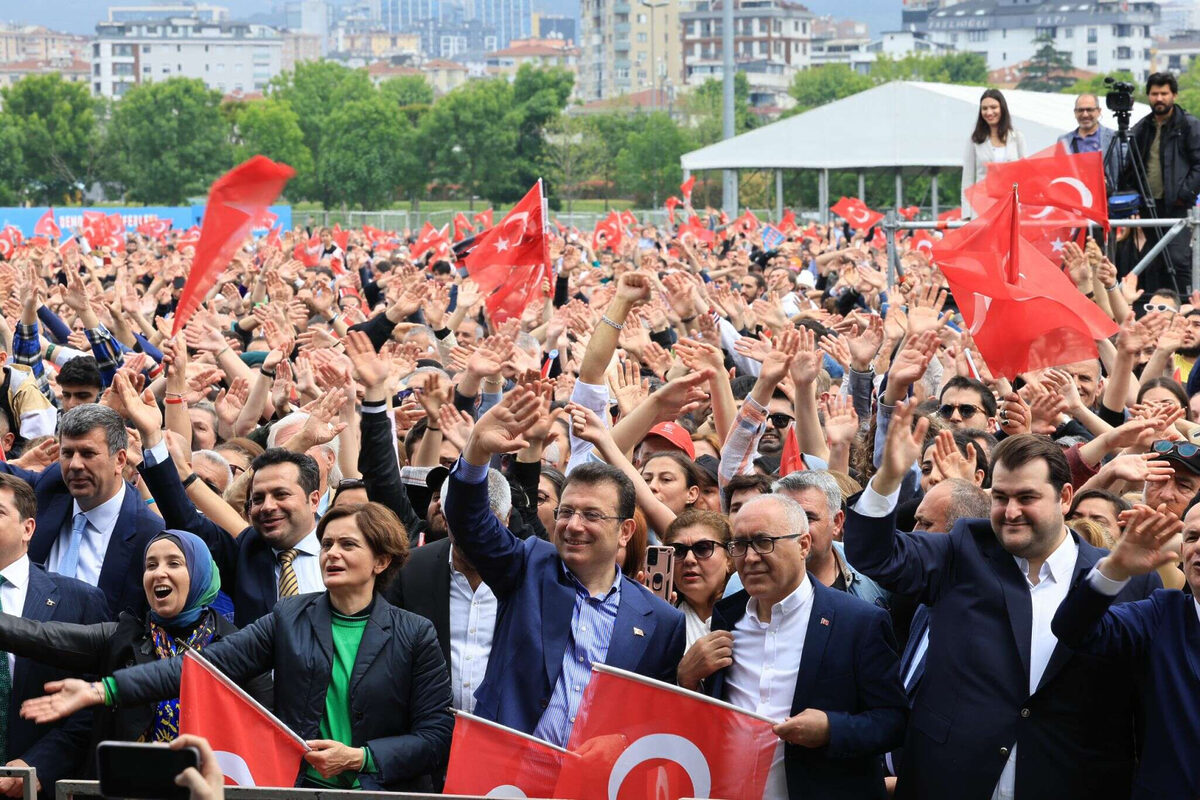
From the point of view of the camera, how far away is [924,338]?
6.09m

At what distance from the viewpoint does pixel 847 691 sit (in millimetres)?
4758

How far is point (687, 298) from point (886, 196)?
57.4 metres

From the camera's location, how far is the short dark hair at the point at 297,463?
598 cm

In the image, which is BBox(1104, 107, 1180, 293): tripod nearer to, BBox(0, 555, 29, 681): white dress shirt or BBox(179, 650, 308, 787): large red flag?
BBox(0, 555, 29, 681): white dress shirt

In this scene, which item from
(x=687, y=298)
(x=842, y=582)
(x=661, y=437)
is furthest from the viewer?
(x=687, y=298)

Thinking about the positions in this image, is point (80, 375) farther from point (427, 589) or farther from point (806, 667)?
point (806, 667)

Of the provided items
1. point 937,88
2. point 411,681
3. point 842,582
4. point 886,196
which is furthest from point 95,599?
point 886,196

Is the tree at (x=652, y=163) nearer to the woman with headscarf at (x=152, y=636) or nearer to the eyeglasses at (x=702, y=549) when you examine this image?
the eyeglasses at (x=702, y=549)

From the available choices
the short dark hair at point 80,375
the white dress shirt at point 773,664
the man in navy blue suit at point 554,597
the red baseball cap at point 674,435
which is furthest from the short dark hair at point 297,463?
the short dark hair at point 80,375

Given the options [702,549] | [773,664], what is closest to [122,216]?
[702,549]

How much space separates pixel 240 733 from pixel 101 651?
77 centimetres

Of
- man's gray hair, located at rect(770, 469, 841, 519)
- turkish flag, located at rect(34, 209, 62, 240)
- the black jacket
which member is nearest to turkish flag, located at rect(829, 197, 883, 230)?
the black jacket

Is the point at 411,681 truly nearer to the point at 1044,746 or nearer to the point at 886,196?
the point at 1044,746

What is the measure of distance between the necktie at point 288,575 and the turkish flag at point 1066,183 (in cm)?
629
